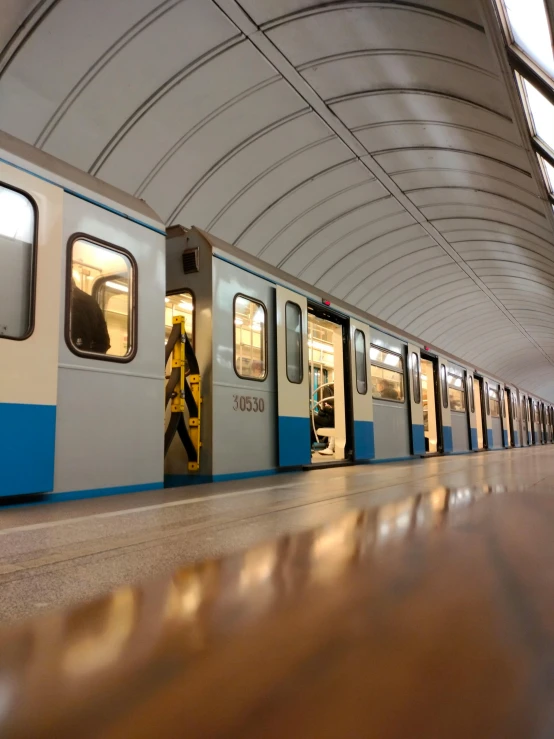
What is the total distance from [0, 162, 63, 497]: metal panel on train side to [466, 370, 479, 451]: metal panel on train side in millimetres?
13794

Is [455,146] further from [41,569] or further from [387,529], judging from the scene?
[41,569]

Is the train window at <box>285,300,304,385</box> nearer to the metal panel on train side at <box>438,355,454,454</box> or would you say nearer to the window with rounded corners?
the window with rounded corners

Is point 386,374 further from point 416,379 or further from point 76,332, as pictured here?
point 76,332

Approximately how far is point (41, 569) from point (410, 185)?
884 cm

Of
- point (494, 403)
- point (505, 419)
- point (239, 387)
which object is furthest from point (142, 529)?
point (505, 419)

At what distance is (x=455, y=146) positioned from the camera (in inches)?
305

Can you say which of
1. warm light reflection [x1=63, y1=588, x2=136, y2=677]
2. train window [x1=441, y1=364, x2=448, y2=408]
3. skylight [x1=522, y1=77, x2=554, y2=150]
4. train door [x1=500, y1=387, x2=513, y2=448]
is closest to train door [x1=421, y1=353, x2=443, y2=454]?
train window [x1=441, y1=364, x2=448, y2=408]

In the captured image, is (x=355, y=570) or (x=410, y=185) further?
(x=410, y=185)

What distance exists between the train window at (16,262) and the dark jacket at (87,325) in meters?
0.42

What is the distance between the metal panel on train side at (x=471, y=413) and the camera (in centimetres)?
1591

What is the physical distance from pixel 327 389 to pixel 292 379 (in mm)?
7200

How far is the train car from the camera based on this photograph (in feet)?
12.8

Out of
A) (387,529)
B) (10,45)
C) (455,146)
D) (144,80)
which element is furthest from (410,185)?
(387,529)

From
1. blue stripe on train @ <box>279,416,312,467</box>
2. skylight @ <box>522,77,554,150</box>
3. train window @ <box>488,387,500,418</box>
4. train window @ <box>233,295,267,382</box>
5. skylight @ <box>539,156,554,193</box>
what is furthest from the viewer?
train window @ <box>488,387,500,418</box>
